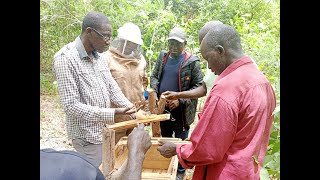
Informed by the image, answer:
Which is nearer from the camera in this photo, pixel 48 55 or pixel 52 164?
pixel 52 164

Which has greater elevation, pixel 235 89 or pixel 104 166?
pixel 235 89

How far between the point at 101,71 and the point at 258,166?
58.1 inches

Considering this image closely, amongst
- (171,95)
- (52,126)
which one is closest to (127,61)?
(171,95)

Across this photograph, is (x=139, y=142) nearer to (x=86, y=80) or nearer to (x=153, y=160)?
(x=86, y=80)

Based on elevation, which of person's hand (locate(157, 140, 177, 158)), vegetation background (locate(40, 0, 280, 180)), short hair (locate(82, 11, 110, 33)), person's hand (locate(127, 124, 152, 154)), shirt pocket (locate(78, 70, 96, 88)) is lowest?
person's hand (locate(157, 140, 177, 158))

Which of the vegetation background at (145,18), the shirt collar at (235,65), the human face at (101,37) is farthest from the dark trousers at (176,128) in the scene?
the vegetation background at (145,18)

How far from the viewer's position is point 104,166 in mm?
2434

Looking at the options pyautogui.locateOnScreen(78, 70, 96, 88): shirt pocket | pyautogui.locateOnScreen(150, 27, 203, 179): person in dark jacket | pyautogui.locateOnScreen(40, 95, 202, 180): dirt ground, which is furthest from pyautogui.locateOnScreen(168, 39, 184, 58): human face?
pyautogui.locateOnScreen(40, 95, 202, 180): dirt ground

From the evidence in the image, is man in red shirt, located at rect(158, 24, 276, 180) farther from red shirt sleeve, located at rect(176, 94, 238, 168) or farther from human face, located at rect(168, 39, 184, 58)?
human face, located at rect(168, 39, 184, 58)

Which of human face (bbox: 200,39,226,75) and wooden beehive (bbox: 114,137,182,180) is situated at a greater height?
human face (bbox: 200,39,226,75)

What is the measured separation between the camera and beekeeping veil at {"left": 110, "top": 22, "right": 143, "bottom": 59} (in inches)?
148

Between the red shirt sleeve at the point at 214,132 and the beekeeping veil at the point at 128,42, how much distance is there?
189cm
